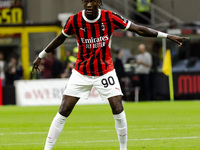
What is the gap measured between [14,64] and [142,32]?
49.2 feet

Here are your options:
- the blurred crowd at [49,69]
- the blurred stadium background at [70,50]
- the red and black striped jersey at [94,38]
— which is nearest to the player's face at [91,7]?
the red and black striped jersey at [94,38]

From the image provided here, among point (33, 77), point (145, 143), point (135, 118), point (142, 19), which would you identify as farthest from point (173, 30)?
point (145, 143)

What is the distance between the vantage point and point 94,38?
7.62 meters

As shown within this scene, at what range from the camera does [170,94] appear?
21984 millimetres

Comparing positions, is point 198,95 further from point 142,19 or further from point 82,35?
point 82,35

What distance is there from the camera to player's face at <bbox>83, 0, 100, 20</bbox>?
24.5 feet

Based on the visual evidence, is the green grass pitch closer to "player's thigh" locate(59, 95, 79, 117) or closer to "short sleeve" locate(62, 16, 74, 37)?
"player's thigh" locate(59, 95, 79, 117)

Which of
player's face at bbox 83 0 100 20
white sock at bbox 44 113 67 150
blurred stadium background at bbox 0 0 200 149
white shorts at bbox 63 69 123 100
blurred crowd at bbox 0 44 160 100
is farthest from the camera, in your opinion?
blurred crowd at bbox 0 44 160 100

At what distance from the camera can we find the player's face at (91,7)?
7455mm

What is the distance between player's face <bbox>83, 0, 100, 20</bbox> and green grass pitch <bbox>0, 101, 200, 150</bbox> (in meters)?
2.30

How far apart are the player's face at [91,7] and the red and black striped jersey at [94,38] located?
103mm

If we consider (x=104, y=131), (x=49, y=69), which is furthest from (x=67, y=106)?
(x=49, y=69)

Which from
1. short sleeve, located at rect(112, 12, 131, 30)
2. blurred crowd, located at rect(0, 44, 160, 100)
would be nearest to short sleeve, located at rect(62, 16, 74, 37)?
short sleeve, located at rect(112, 12, 131, 30)

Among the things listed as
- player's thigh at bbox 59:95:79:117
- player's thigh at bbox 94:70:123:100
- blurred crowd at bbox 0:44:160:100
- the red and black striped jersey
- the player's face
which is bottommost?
blurred crowd at bbox 0:44:160:100
